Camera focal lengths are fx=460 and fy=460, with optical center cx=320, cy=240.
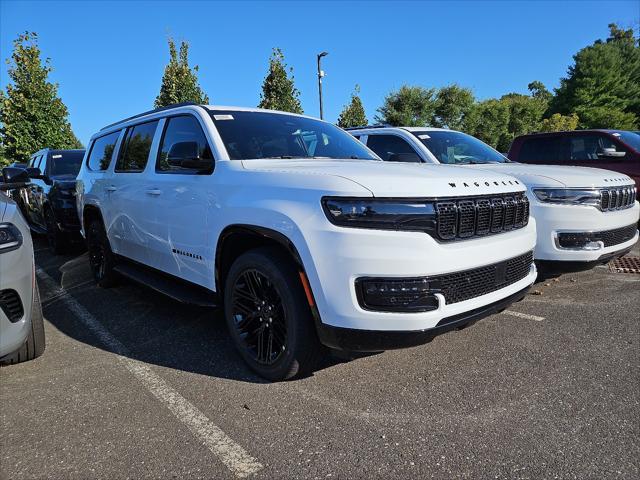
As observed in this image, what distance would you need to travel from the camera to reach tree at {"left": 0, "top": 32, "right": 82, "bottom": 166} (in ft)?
47.1

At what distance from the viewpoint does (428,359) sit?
333 centimetres

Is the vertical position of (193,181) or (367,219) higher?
(193,181)

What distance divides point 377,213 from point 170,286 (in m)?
2.23

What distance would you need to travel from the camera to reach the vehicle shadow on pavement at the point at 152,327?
→ 335cm

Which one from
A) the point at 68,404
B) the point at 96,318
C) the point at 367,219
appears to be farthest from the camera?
the point at 96,318

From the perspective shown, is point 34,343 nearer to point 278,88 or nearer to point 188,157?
point 188,157

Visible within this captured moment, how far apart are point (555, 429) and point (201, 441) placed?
1871mm

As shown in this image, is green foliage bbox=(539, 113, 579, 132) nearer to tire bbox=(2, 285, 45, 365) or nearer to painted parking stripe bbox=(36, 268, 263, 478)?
painted parking stripe bbox=(36, 268, 263, 478)

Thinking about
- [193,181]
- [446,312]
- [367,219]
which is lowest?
[446,312]

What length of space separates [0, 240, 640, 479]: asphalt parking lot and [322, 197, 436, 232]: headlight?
3.58 feet

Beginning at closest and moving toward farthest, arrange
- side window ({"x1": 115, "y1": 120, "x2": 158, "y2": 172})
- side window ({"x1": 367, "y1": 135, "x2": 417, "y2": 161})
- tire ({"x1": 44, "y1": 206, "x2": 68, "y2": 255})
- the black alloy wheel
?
the black alloy wheel
side window ({"x1": 115, "y1": 120, "x2": 158, "y2": 172})
side window ({"x1": 367, "y1": 135, "x2": 417, "y2": 161})
tire ({"x1": 44, "y1": 206, "x2": 68, "y2": 255})

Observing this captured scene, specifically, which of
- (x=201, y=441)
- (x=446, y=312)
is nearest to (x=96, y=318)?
(x=201, y=441)

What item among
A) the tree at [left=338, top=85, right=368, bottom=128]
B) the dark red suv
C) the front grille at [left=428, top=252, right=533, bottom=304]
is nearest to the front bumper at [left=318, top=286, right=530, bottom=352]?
the front grille at [left=428, top=252, right=533, bottom=304]

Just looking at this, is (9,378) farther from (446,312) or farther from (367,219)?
(446,312)
